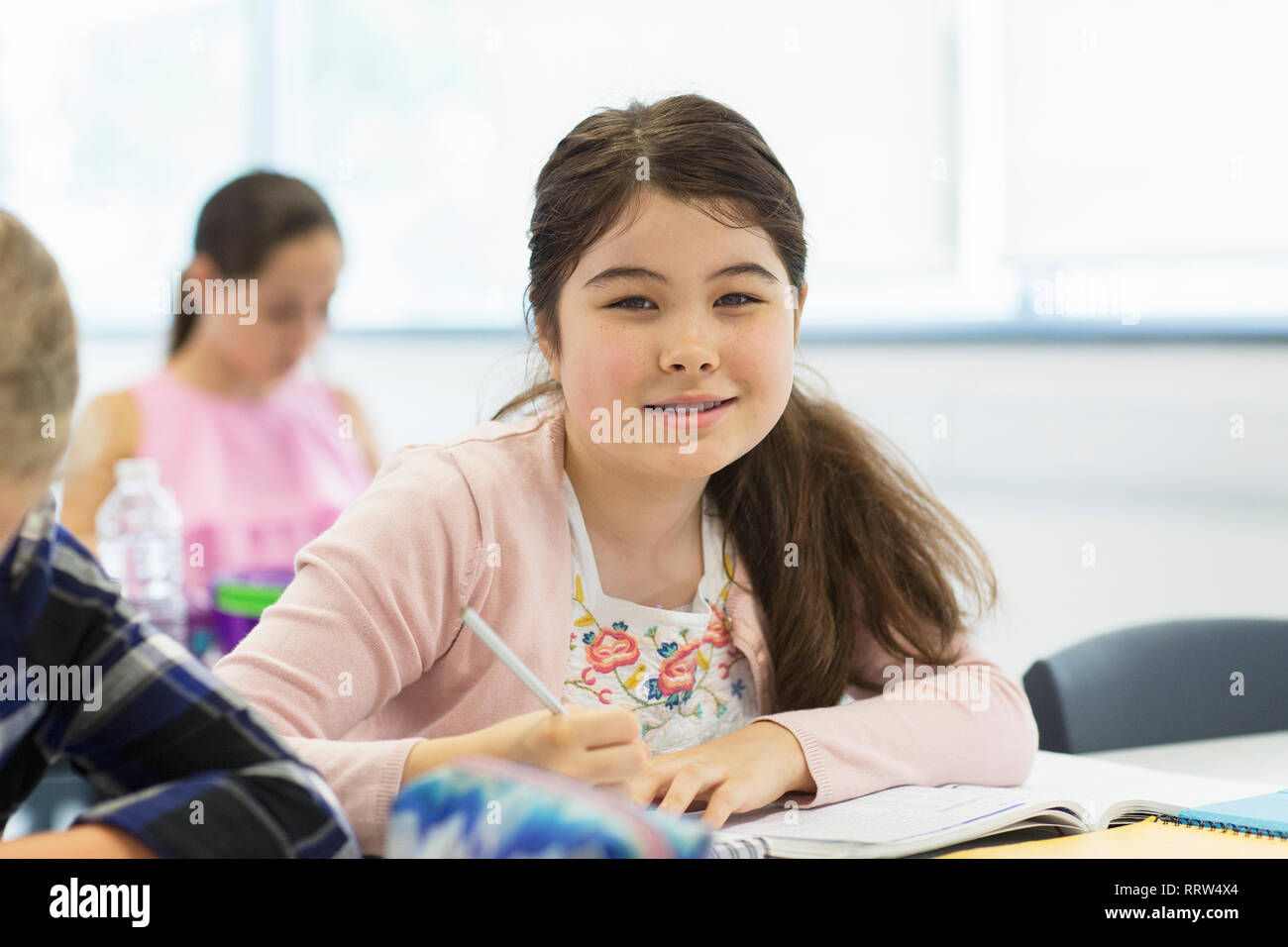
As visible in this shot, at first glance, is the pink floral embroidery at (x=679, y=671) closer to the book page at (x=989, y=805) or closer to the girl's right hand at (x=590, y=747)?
the book page at (x=989, y=805)

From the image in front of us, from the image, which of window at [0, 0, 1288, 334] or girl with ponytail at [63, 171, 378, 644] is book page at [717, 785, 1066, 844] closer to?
window at [0, 0, 1288, 334]

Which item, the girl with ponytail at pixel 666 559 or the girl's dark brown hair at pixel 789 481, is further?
the girl's dark brown hair at pixel 789 481

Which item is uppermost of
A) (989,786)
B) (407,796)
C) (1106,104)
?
(1106,104)

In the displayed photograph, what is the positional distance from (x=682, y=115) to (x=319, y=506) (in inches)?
65.0

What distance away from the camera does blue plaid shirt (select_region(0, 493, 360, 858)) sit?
79 cm

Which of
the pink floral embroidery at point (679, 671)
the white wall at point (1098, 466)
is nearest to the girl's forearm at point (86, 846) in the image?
the pink floral embroidery at point (679, 671)

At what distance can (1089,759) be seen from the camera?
1358 millimetres

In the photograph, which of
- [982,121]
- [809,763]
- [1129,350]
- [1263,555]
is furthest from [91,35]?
[809,763]

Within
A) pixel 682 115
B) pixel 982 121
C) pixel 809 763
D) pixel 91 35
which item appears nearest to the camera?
pixel 809 763

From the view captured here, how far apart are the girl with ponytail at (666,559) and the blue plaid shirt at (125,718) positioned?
184 millimetres

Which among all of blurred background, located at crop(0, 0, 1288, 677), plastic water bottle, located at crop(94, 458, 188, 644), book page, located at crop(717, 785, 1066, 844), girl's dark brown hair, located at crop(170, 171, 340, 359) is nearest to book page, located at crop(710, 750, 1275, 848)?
A: book page, located at crop(717, 785, 1066, 844)

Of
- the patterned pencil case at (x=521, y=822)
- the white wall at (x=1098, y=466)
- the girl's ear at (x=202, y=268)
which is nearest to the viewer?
the patterned pencil case at (x=521, y=822)

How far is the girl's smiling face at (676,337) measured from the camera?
3.95 ft
